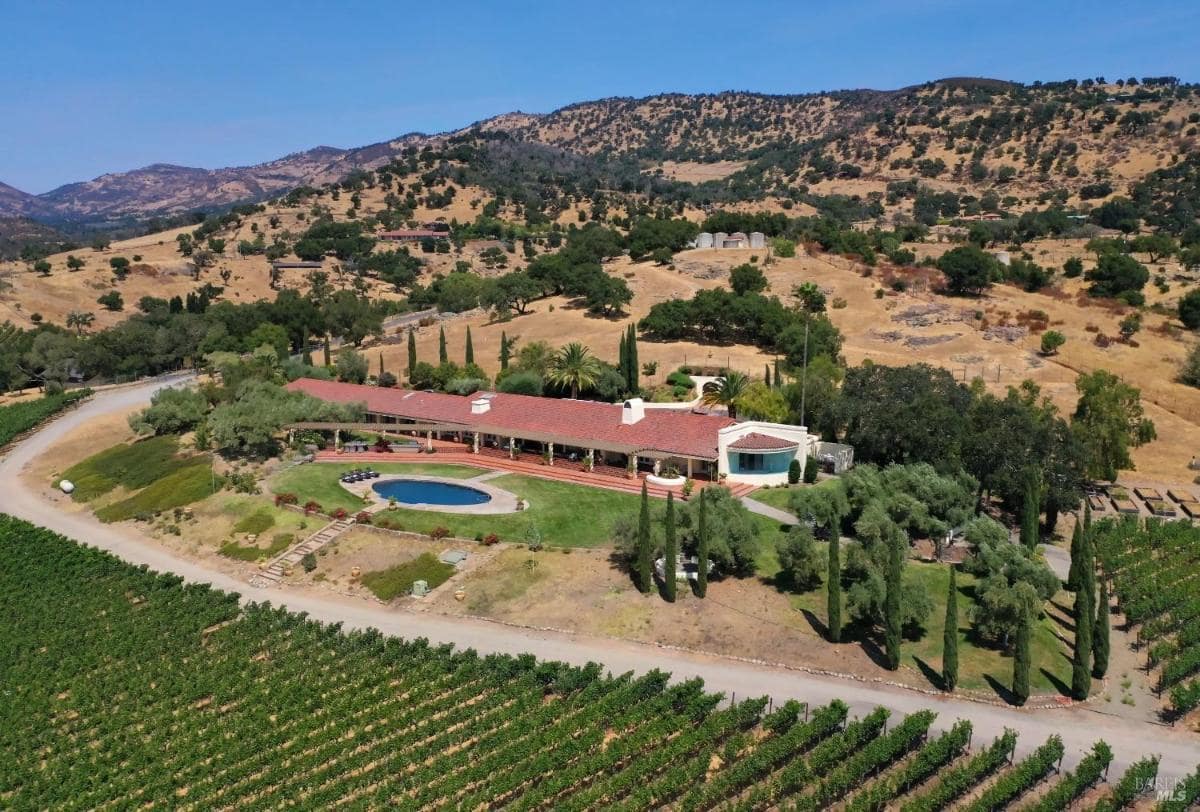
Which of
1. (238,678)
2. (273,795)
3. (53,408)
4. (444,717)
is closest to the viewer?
(273,795)

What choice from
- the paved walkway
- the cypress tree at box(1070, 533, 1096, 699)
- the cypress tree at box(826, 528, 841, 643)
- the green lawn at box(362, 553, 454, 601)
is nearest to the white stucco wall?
the paved walkway

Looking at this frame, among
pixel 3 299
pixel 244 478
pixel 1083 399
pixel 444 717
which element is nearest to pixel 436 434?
pixel 244 478

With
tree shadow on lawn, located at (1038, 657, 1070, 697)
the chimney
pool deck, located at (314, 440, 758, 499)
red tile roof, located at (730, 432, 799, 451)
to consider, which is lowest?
tree shadow on lawn, located at (1038, 657, 1070, 697)

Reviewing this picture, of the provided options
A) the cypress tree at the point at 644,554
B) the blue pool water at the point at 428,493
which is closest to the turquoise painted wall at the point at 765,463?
the blue pool water at the point at 428,493

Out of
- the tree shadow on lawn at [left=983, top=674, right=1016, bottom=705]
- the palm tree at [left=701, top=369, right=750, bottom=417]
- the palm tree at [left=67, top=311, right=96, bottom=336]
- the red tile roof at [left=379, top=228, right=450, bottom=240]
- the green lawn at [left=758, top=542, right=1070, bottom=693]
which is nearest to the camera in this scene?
the tree shadow on lawn at [left=983, top=674, right=1016, bottom=705]

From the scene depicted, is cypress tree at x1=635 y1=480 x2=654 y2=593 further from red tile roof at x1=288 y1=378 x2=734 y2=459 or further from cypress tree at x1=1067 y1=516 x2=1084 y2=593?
cypress tree at x1=1067 y1=516 x2=1084 y2=593

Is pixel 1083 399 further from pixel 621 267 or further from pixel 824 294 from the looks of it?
pixel 621 267

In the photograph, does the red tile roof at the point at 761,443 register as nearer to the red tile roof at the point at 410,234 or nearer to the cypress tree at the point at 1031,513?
the cypress tree at the point at 1031,513
